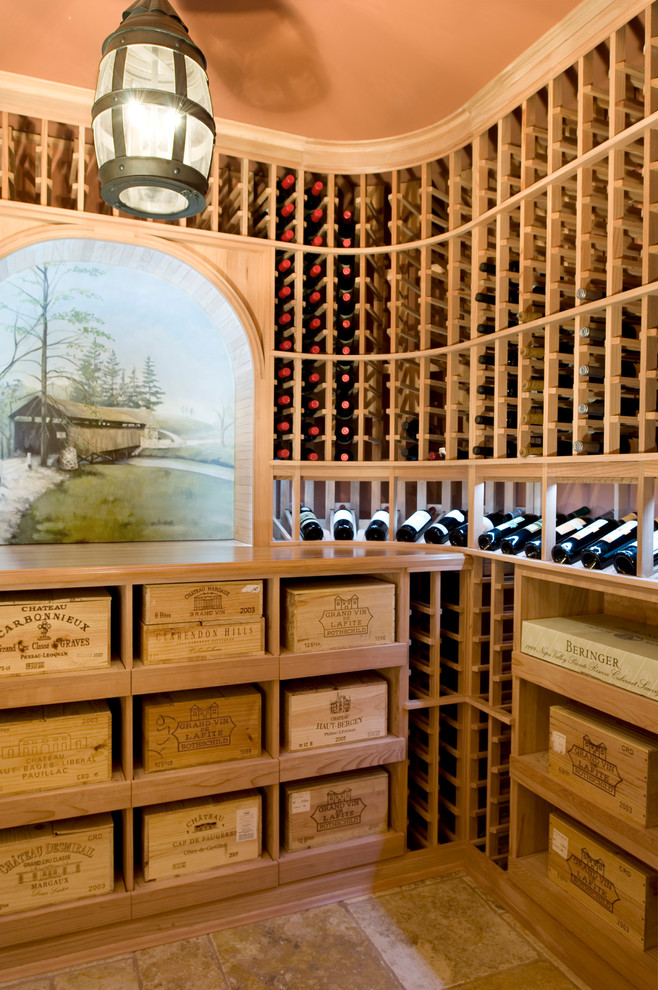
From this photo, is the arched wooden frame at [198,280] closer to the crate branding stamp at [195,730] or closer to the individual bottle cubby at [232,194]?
the individual bottle cubby at [232,194]

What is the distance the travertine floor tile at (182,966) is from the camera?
197cm

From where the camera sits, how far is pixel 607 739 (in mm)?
1933

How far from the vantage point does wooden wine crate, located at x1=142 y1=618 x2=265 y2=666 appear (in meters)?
2.15

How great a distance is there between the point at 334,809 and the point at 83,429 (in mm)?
1814

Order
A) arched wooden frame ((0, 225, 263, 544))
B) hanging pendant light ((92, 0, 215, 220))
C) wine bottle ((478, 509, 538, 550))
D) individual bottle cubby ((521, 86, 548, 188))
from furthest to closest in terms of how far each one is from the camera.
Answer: arched wooden frame ((0, 225, 263, 544))
wine bottle ((478, 509, 538, 550))
individual bottle cubby ((521, 86, 548, 188))
hanging pendant light ((92, 0, 215, 220))

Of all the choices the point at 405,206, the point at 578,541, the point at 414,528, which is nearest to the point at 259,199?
the point at 405,206

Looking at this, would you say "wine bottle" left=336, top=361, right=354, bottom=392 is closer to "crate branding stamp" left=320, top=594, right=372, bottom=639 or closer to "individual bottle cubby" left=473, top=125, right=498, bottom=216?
"individual bottle cubby" left=473, top=125, right=498, bottom=216

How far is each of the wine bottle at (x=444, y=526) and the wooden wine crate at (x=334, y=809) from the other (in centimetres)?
93

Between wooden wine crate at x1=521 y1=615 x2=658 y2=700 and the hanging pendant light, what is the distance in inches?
65.3

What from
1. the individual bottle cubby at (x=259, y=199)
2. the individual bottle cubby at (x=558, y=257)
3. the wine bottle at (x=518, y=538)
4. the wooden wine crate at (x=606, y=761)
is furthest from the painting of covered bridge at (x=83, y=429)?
the wooden wine crate at (x=606, y=761)

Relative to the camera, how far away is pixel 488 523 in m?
2.59

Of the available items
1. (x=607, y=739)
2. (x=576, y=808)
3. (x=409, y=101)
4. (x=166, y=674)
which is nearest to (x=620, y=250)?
(x=409, y=101)

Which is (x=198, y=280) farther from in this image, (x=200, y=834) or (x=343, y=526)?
(x=200, y=834)

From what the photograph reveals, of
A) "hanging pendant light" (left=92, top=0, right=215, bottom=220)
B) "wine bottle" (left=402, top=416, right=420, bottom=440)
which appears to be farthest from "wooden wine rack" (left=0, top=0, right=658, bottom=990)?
"hanging pendant light" (left=92, top=0, right=215, bottom=220)
